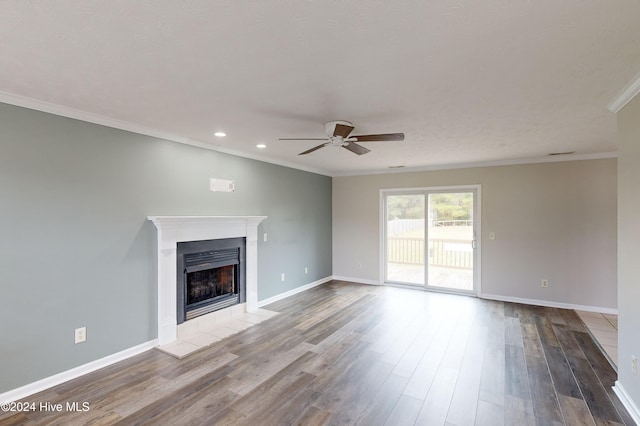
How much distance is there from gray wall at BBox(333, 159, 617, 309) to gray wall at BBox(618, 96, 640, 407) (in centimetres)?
275

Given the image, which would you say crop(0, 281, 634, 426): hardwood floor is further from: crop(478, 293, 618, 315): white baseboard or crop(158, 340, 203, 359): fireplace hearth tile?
crop(478, 293, 618, 315): white baseboard

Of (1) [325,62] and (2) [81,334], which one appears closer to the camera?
(1) [325,62]

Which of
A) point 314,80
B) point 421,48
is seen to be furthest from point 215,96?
point 421,48

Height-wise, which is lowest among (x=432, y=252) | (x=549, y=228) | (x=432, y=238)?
(x=432, y=252)

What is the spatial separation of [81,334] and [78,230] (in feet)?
3.26

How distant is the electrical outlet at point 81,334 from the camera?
2836 mm

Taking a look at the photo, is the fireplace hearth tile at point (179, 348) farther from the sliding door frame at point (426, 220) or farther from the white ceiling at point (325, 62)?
the sliding door frame at point (426, 220)

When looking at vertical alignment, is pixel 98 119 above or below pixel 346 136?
above

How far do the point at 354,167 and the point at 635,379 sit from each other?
4696 millimetres

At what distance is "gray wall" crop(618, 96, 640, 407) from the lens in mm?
2238

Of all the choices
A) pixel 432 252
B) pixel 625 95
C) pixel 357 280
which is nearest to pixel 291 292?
pixel 357 280

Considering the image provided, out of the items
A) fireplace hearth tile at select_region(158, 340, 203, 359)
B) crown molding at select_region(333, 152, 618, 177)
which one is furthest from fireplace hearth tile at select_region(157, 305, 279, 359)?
crown molding at select_region(333, 152, 618, 177)

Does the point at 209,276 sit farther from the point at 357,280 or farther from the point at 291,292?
the point at 357,280

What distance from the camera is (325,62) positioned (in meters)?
1.92
